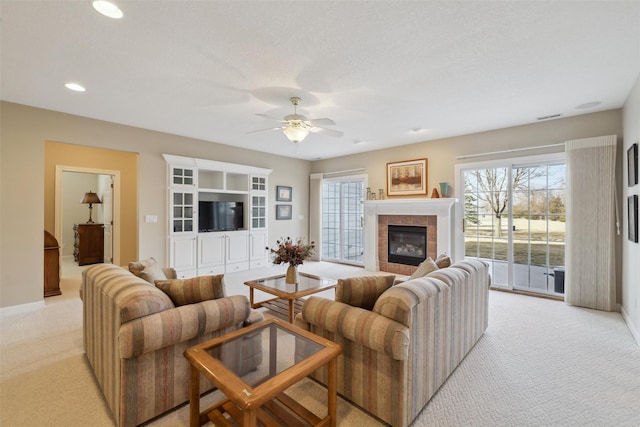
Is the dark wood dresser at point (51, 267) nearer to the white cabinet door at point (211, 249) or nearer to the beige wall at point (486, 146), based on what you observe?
the white cabinet door at point (211, 249)

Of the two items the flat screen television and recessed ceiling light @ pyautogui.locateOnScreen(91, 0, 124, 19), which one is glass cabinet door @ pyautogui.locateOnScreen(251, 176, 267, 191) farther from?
recessed ceiling light @ pyautogui.locateOnScreen(91, 0, 124, 19)

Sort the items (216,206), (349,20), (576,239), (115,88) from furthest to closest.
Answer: (216,206) < (576,239) < (115,88) < (349,20)

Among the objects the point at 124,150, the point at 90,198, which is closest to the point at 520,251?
the point at 124,150

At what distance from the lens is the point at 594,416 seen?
6.08 ft

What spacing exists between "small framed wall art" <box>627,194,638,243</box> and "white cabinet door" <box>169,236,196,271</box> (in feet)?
20.0

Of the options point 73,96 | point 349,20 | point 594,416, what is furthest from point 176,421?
point 73,96

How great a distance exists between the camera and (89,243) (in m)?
6.63

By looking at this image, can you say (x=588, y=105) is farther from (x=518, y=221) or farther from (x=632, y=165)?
(x=518, y=221)

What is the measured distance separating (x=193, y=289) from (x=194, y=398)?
0.68 meters

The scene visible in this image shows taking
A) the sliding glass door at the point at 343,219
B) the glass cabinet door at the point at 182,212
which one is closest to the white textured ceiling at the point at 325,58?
the glass cabinet door at the point at 182,212

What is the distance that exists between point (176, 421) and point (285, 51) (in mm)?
2813

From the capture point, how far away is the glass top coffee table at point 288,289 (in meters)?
3.12

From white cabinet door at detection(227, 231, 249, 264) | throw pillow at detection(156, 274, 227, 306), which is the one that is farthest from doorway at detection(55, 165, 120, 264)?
throw pillow at detection(156, 274, 227, 306)

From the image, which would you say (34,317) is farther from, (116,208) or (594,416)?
(594,416)
